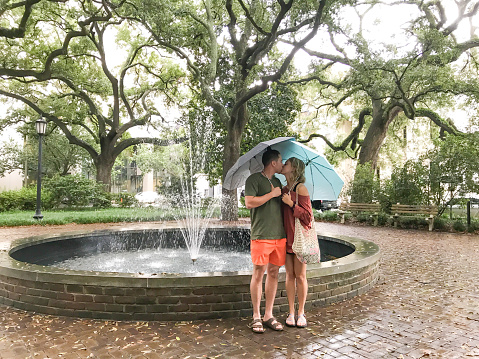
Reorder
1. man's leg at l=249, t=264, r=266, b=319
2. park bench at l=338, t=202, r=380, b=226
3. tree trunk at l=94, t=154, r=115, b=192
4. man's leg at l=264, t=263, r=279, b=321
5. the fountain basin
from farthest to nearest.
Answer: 1. tree trunk at l=94, t=154, r=115, b=192
2. park bench at l=338, t=202, r=380, b=226
3. the fountain basin
4. man's leg at l=264, t=263, r=279, b=321
5. man's leg at l=249, t=264, r=266, b=319

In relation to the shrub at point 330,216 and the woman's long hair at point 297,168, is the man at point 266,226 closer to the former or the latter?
the woman's long hair at point 297,168

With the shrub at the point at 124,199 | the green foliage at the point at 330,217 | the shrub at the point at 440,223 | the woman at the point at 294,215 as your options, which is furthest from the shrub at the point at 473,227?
the shrub at the point at 124,199

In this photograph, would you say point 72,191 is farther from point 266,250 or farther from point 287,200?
point 287,200

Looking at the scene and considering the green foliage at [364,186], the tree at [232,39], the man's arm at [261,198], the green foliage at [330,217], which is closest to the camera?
the man's arm at [261,198]

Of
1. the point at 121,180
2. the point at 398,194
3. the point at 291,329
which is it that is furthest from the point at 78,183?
the point at 121,180

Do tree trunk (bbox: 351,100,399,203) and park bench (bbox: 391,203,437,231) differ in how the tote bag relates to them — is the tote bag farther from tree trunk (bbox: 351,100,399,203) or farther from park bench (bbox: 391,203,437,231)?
tree trunk (bbox: 351,100,399,203)

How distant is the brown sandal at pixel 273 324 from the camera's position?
150 inches

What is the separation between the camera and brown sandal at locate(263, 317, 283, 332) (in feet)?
12.5

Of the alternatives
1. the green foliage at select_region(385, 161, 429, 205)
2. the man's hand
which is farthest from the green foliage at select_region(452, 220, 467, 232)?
the man's hand

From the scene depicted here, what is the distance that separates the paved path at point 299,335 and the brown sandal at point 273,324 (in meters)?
0.07

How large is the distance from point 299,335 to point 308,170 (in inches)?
70.1

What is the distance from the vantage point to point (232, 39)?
16312 millimetres

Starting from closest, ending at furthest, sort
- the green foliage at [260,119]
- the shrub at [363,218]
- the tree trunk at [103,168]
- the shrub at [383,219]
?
the shrub at [383,219] < the shrub at [363,218] < the green foliage at [260,119] < the tree trunk at [103,168]

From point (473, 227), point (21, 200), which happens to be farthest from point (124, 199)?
point (473, 227)
